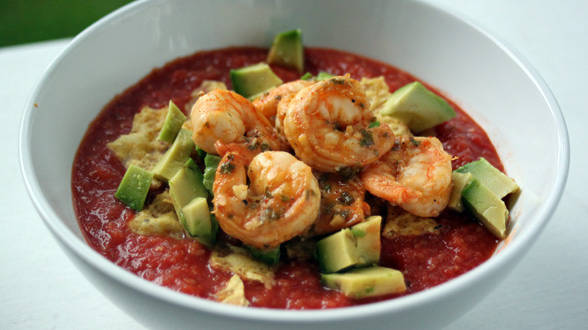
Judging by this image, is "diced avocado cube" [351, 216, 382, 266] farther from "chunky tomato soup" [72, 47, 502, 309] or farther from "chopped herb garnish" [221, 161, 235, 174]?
"chopped herb garnish" [221, 161, 235, 174]

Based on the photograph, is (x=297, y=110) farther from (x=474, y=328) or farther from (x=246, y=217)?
(x=474, y=328)

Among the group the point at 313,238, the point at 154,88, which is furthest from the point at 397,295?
the point at 154,88

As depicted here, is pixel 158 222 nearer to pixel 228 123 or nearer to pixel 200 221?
pixel 200 221

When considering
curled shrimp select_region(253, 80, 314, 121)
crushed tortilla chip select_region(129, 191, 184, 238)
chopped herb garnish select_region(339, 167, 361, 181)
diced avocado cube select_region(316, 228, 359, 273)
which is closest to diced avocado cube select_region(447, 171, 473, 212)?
chopped herb garnish select_region(339, 167, 361, 181)

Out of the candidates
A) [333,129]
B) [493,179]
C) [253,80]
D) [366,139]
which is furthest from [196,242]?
[493,179]

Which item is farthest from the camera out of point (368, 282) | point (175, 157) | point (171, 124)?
point (171, 124)

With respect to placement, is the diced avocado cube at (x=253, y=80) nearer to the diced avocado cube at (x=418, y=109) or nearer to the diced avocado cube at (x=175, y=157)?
the diced avocado cube at (x=175, y=157)
